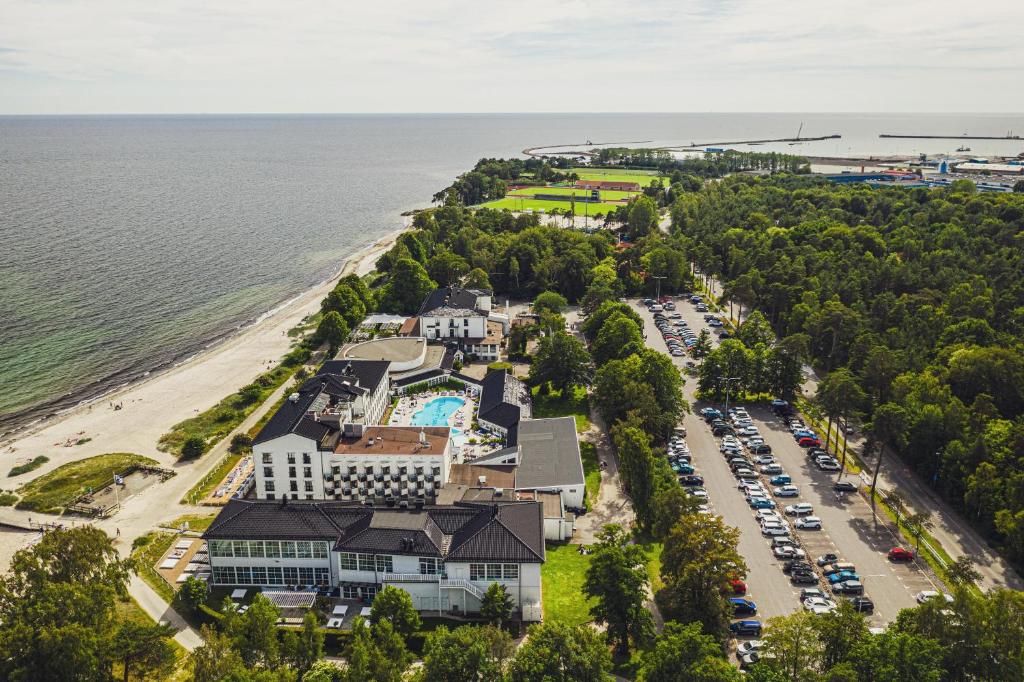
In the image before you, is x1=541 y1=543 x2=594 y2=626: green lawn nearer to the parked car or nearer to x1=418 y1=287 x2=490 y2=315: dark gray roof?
the parked car

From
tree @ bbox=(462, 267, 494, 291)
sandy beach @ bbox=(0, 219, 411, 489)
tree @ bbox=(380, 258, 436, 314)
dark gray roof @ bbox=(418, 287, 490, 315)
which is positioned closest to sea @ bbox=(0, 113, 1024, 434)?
sandy beach @ bbox=(0, 219, 411, 489)

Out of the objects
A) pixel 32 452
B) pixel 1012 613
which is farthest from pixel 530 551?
pixel 32 452

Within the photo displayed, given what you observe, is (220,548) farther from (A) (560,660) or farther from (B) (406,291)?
(B) (406,291)

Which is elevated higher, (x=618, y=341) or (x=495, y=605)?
(x=618, y=341)

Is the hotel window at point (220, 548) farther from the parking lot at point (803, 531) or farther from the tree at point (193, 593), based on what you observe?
the parking lot at point (803, 531)

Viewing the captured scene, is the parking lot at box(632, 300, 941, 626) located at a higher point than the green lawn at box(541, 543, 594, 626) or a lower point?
higher

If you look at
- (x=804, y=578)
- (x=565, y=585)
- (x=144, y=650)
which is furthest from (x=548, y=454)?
(x=144, y=650)
